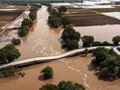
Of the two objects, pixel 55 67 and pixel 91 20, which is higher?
pixel 91 20

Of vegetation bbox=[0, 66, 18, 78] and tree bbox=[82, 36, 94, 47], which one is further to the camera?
tree bbox=[82, 36, 94, 47]

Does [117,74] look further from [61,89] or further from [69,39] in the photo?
[69,39]

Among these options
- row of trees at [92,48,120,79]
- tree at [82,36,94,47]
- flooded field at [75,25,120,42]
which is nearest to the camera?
row of trees at [92,48,120,79]

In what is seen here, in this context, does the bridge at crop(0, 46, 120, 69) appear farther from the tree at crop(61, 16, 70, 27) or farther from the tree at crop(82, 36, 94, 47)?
the tree at crop(61, 16, 70, 27)

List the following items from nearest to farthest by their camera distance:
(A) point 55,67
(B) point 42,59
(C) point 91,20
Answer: (A) point 55,67 < (B) point 42,59 < (C) point 91,20

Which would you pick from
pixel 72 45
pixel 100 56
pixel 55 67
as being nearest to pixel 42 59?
pixel 55 67

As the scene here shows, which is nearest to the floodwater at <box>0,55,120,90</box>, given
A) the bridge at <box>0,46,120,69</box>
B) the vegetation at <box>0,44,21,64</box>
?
the bridge at <box>0,46,120,69</box>

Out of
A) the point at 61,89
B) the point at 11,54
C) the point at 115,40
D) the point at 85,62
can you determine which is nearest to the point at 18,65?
the point at 11,54

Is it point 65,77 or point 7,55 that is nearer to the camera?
point 65,77

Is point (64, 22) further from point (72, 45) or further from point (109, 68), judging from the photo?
point (109, 68)
